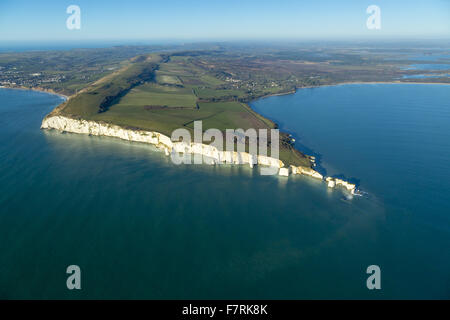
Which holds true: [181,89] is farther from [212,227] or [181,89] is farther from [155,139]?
[212,227]

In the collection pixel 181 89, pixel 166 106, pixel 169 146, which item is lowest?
pixel 169 146

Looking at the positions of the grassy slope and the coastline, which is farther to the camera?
the grassy slope

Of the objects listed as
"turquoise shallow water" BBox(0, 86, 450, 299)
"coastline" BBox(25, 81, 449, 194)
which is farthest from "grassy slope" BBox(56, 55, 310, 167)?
"turquoise shallow water" BBox(0, 86, 450, 299)

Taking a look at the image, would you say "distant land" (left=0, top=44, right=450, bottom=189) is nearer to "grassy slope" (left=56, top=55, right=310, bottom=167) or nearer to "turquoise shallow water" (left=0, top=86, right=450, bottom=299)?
"grassy slope" (left=56, top=55, right=310, bottom=167)

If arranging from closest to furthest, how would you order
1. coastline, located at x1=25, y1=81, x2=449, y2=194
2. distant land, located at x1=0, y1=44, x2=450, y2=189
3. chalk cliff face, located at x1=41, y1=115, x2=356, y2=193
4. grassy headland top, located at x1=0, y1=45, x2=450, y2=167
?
coastline, located at x1=25, y1=81, x2=449, y2=194, chalk cliff face, located at x1=41, y1=115, x2=356, y2=193, distant land, located at x1=0, y1=44, x2=450, y2=189, grassy headland top, located at x1=0, y1=45, x2=450, y2=167

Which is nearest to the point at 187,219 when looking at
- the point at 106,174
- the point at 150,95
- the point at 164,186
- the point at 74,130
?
the point at 164,186

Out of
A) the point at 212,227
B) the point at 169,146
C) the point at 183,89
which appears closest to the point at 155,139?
the point at 169,146

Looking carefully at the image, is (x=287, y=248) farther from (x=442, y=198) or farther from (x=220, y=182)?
(x=442, y=198)
